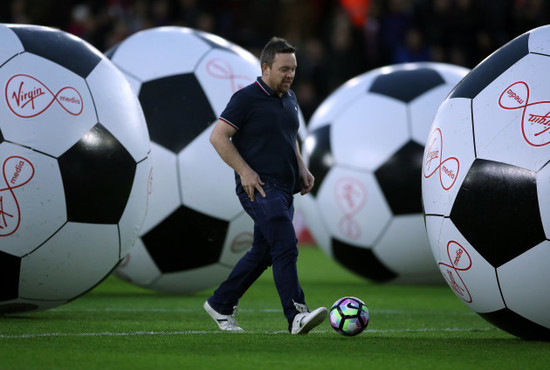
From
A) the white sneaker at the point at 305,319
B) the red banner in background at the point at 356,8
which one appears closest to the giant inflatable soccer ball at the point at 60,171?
the white sneaker at the point at 305,319

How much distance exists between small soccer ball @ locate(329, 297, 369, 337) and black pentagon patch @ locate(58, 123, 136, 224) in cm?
157

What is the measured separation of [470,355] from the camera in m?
4.78

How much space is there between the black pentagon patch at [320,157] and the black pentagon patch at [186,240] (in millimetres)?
1793

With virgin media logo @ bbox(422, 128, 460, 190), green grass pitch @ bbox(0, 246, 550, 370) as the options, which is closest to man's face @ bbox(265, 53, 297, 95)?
virgin media logo @ bbox(422, 128, 460, 190)

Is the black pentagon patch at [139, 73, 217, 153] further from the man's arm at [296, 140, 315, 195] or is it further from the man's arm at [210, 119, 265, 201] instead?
the man's arm at [210, 119, 265, 201]

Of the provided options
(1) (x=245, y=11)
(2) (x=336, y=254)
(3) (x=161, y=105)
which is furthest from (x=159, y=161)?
(1) (x=245, y=11)

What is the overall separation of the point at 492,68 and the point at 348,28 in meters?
10.9

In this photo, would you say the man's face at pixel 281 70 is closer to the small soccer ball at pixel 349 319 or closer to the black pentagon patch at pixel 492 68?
the black pentagon patch at pixel 492 68

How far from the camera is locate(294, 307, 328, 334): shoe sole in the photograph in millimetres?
5355

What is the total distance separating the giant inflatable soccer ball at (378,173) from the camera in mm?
8586

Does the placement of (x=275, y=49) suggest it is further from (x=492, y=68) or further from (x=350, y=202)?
(x=350, y=202)

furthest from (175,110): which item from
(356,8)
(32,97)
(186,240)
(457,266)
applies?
(356,8)

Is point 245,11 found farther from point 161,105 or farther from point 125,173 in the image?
point 125,173

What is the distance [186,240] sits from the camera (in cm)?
752
